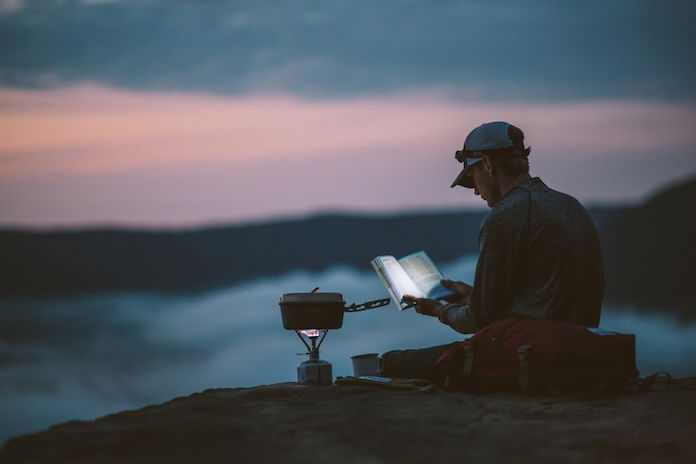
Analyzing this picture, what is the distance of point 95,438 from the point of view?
11.0 ft

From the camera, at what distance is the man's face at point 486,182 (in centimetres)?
452

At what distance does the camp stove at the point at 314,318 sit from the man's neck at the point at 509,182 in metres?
1.10

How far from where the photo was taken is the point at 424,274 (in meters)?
4.93

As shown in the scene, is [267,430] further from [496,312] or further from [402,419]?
[496,312]

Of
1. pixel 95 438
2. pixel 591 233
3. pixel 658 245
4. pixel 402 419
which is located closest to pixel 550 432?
pixel 402 419

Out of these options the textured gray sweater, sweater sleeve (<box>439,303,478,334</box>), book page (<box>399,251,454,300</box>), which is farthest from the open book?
the textured gray sweater

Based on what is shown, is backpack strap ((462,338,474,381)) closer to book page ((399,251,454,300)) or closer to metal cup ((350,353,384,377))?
book page ((399,251,454,300))

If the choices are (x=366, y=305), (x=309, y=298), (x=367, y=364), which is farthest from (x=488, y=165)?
(x=367, y=364)

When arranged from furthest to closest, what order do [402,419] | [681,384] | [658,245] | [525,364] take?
[658,245], [681,384], [525,364], [402,419]

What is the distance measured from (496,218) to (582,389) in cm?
100

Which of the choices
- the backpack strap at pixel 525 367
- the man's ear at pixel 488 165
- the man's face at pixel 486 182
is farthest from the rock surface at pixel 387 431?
the man's ear at pixel 488 165

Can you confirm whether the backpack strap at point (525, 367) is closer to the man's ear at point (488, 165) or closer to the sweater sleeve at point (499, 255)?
the sweater sleeve at point (499, 255)

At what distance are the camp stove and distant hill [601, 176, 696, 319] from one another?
92.7 feet

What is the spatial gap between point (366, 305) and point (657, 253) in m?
31.5
